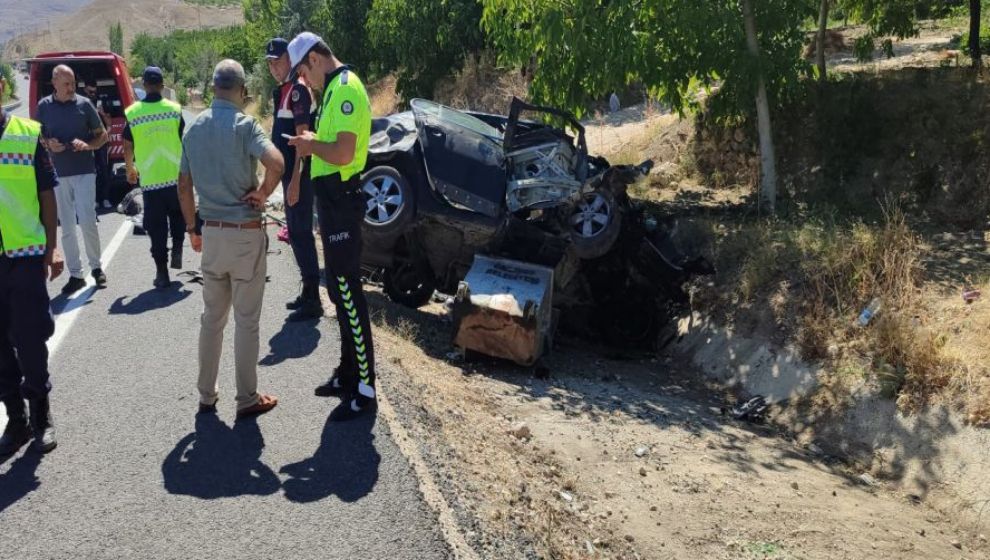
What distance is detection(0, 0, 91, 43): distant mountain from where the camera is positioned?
168 m

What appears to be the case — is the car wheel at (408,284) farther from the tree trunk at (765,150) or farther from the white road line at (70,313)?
the tree trunk at (765,150)

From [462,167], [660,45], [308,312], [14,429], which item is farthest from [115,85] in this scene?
[14,429]

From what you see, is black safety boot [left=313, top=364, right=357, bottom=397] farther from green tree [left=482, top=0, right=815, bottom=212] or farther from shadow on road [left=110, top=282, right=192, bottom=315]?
green tree [left=482, top=0, right=815, bottom=212]

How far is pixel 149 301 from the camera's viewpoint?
287 inches

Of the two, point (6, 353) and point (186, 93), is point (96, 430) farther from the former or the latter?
point (186, 93)

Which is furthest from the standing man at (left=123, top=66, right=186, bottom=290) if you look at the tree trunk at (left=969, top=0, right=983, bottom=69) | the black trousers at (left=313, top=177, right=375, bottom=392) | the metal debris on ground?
the tree trunk at (left=969, top=0, right=983, bottom=69)

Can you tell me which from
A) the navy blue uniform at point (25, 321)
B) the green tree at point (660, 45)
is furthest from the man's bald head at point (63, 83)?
the green tree at point (660, 45)

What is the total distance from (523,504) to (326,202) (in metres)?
2.04

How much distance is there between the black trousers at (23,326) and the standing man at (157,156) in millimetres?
3151

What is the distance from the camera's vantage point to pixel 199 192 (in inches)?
186

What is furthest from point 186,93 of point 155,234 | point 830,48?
point 155,234

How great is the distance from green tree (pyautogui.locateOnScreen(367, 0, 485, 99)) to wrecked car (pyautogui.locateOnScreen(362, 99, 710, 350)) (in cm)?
1225

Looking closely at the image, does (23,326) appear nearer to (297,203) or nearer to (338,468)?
(338,468)

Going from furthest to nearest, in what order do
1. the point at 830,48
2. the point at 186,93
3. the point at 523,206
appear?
the point at 186,93 < the point at 830,48 < the point at 523,206
